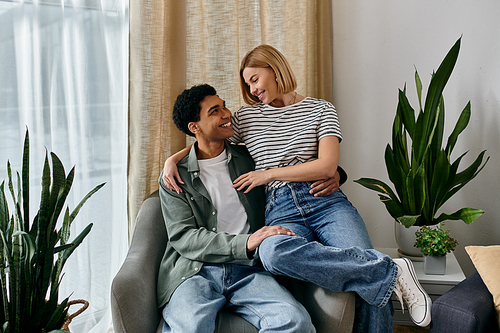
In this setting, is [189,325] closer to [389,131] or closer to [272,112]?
[272,112]

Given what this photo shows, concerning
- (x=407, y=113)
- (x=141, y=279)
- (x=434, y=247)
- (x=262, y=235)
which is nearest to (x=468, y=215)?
(x=434, y=247)

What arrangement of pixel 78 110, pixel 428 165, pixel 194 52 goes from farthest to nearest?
1. pixel 194 52
2. pixel 428 165
3. pixel 78 110

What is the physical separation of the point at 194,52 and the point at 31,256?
124 cm

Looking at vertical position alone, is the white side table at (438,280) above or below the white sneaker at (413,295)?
below

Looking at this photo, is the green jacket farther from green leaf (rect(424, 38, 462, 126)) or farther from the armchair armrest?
green leaf (rect(424, 38, 462, 126))

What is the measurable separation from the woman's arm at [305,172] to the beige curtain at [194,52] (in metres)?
0.49

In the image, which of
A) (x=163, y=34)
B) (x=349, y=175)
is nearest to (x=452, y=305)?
→ (x=349, y=175)

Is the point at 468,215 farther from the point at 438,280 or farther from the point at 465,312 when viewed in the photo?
the point at 465,312

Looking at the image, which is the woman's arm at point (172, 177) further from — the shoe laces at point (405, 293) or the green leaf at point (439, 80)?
the green leaf at point (439, 80)

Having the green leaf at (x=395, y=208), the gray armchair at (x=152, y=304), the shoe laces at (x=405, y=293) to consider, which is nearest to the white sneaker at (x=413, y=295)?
the shoe laces at (x=405, y=293)

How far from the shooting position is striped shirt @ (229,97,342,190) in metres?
1.75

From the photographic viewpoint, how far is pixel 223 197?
5.58ft

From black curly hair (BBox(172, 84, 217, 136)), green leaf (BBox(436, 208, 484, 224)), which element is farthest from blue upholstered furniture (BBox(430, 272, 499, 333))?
black curly hair (BBox(172, 84, 217, 136))

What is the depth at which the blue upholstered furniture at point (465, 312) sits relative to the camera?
1.32m
